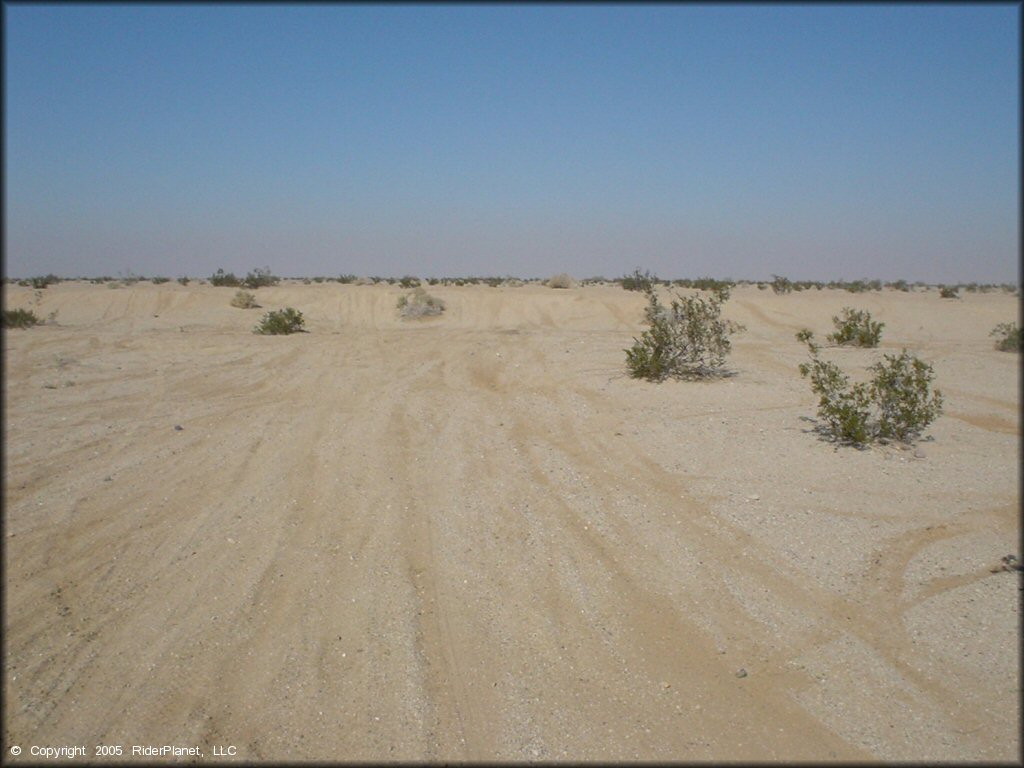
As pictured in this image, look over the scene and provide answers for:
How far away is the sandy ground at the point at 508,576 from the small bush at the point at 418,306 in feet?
26.2

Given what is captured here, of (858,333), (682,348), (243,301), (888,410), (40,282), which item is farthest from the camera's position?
(40,282)

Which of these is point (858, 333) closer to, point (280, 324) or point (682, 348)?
point (682, 348)

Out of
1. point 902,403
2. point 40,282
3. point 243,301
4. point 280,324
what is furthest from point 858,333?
point 40,282

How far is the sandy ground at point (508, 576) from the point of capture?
306cm

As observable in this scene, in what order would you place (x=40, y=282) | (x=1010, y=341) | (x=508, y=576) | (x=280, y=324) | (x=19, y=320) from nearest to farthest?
(x=508, y=576), (x=1010, y=341), (x=280, y=324), (x=19, y=320), (x=40, y=282)

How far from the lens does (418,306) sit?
16.2 meters

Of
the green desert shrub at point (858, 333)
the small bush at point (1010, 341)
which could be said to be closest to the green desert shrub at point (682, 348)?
the green desert shrub at point (858, 333)

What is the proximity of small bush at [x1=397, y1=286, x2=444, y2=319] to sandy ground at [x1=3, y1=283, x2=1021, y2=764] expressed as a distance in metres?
7.97

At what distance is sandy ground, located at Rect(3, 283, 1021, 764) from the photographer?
3061 millimetres

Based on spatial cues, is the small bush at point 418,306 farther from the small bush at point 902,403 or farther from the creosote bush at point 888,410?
the small bush at point 902,403

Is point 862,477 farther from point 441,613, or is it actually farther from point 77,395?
point 77,395

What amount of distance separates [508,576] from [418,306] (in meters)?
12.6

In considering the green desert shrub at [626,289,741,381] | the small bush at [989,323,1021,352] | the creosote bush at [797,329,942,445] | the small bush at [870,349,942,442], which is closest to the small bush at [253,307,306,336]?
the green desert shrub at [626,289,741,381]

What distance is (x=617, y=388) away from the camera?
8188 millimetres
